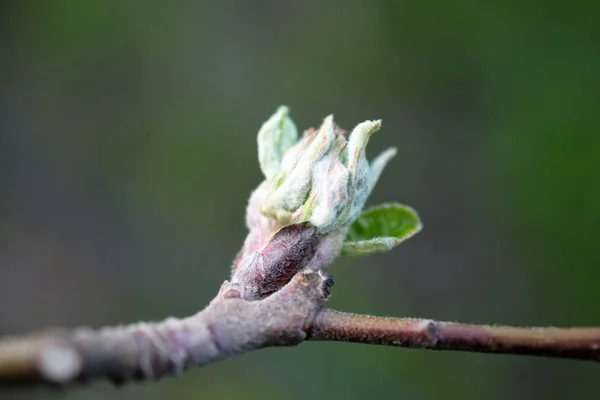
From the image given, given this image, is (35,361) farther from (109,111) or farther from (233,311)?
(109,111)

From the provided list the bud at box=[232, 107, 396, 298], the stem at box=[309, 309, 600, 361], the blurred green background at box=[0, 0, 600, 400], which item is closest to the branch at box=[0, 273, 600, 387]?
the stem at box=[309, 309, 600, 361]

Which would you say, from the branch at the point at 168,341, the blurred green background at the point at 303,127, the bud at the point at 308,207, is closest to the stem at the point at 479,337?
the branch at the point at 168,341

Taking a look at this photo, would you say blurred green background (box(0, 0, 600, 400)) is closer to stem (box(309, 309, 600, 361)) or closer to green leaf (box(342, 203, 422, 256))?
green leaf (box(342, 203, 422, 256))

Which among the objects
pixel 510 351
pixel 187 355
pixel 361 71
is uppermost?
pixel 361 71

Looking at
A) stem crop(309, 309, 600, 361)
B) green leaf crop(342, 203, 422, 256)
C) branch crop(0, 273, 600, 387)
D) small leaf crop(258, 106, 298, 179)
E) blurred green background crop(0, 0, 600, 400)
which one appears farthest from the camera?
blurred green background crop(0, 0, 600, 400)

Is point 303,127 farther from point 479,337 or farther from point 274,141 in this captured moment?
point 479,337

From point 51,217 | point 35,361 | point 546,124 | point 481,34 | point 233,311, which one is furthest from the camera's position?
point 51,217

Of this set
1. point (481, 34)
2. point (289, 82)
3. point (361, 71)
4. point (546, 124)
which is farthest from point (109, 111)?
point (546, 124)

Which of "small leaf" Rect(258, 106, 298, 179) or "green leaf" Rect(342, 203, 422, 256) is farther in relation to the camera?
"green leaf" Rect(342, 203, 422, 256)
